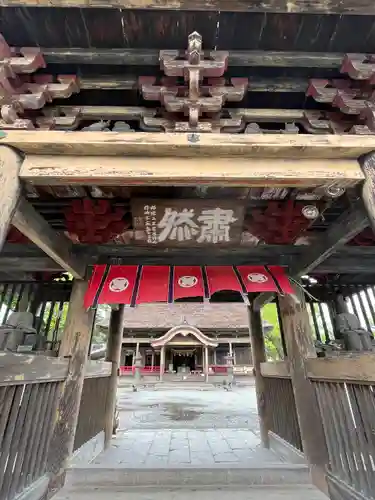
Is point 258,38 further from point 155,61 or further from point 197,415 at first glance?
point 197,415

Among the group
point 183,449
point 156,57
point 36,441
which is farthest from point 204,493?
point 156,57

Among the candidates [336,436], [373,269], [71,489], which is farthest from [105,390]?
[373,269]

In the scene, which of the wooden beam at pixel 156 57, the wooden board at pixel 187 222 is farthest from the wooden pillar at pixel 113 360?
the wooden beam at pixel 156 57

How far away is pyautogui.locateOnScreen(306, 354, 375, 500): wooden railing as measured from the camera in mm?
2662

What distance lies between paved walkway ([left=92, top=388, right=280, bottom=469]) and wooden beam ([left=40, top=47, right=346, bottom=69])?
4857 millimetres

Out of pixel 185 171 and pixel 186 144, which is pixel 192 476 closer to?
pixel 185 171

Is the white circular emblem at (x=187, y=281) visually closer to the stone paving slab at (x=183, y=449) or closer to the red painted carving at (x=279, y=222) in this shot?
the red painted carving at (x=279, y=222)

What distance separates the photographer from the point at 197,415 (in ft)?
30.3

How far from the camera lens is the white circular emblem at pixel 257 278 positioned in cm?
383

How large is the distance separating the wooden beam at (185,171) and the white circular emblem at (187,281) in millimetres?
1858

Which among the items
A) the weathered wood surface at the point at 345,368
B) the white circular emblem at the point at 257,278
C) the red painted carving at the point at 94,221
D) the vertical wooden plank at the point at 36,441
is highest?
the red painted carving at the point at 94,221

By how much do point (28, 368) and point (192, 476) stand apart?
2703 millimetres

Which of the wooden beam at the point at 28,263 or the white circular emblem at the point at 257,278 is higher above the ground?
the wooden beam at the point at 28,263

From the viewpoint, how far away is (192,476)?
3727mm
